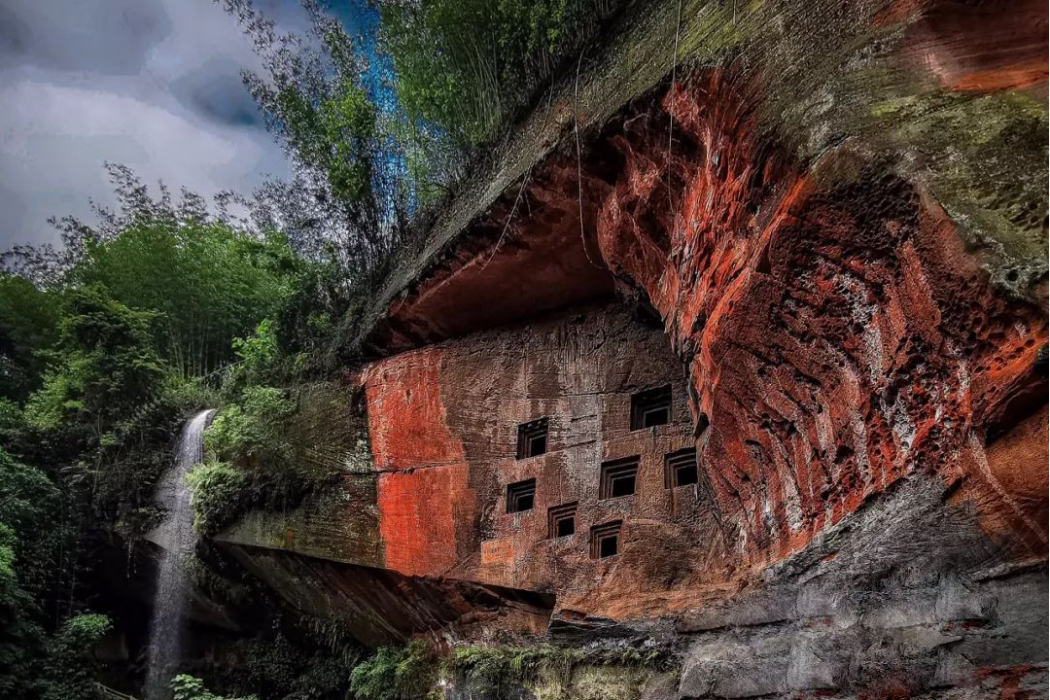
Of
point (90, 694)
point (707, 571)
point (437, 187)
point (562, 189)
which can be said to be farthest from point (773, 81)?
point (90, 694)

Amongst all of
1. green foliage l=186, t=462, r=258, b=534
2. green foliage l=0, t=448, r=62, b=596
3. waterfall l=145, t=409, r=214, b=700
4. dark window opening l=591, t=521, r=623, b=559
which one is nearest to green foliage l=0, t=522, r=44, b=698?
green foliage l=0, t=448, r=62, b=596

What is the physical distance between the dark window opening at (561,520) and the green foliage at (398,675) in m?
2.21

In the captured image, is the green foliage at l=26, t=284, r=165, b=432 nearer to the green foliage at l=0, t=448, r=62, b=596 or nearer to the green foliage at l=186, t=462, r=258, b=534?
the green foliage at l=0, t=448, r=62, b=596

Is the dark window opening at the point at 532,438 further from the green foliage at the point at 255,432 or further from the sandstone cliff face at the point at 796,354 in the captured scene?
the green foliage at the point at 255,432

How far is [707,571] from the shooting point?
21.0 feet

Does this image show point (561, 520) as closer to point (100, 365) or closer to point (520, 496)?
point (520, 496)

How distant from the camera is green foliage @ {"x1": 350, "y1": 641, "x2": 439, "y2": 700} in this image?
8.37 m

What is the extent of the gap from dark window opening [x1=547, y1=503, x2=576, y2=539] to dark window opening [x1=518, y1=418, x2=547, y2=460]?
0.86 m

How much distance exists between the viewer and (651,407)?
26.6 ft

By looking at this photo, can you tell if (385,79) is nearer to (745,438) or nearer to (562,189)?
(562,189)

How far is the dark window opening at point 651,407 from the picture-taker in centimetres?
801

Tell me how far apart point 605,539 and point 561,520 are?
1.99 ft

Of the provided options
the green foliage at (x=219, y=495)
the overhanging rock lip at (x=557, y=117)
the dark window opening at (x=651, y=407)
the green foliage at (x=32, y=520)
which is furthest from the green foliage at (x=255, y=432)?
the dark window opening at (x=651, y=407)

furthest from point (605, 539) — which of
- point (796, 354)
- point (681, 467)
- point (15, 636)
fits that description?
point (15, 636)
